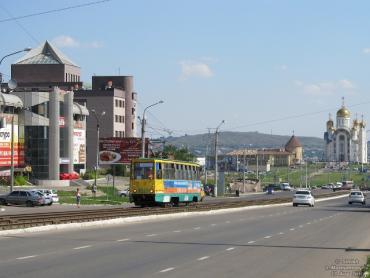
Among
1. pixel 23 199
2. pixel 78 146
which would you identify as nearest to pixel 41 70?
pixel 78 146

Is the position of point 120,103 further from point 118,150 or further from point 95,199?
point 95,199

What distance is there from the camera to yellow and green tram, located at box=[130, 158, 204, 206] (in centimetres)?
4853

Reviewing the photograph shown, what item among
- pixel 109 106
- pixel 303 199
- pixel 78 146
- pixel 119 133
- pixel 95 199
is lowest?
pixel 95 199

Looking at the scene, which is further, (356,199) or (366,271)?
(356,199)

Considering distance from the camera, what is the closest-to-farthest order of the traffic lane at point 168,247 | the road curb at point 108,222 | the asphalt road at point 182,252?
the asphalt road at point 182,252 < the traffic lane at point 168,247 < the road curb at point 108,222

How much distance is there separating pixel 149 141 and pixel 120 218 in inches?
2481

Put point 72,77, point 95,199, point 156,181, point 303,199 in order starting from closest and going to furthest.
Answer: point 156,181 → point 303,199 → point 95,199 → point 72,77

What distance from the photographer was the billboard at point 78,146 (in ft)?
329

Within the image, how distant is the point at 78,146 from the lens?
101562mm

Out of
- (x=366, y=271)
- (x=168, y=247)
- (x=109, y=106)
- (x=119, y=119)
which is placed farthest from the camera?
(x=119, y=119)

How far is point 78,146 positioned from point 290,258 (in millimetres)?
83324

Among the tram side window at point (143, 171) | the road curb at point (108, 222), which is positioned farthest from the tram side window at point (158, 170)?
the road curb at point (108, 222)

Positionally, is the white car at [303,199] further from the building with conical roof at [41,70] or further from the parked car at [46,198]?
the building with conical roof at [41,70]

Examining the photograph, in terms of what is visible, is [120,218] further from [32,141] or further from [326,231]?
[32,141]
